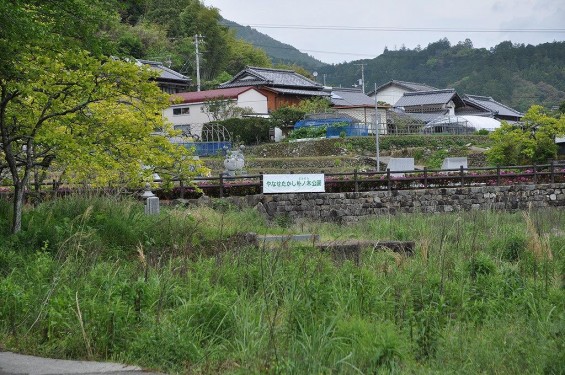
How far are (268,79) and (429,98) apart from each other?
798 inches

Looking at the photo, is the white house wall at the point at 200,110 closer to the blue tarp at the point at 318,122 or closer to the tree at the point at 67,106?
the blue tarp at the point at 318,122

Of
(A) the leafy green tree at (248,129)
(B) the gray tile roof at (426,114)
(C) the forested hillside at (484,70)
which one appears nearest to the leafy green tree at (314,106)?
(A) the leafy green tree at (248,129)

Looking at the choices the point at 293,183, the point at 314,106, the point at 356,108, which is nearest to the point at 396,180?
the point at 293,183

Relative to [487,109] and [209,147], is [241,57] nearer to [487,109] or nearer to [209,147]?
[487,109]

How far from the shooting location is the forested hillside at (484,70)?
94812mm

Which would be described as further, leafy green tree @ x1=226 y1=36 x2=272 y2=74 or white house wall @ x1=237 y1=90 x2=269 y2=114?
leafy green tree @ x1=226 y1=36 x2=272 y2=74

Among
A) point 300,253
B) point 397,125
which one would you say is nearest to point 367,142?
point 397,125

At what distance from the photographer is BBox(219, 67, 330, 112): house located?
54.8 metres

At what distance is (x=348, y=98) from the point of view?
64562 mm

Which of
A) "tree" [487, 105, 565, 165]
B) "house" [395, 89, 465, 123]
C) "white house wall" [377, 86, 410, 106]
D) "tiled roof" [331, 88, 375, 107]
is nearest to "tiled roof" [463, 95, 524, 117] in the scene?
"house" [395, 89, 465, 123]

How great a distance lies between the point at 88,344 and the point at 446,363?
2984mm

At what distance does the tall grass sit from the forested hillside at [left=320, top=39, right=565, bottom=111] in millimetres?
84919

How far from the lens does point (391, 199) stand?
2891 centimetres

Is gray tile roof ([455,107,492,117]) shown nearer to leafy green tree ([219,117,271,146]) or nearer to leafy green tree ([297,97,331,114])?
leafy green tree ([297,97,331,114])
